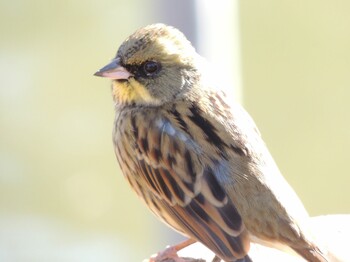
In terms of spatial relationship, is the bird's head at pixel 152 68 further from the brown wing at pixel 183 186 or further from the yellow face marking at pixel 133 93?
the brown wing at pixel 183 186

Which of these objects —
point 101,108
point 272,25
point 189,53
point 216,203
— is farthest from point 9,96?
point 216,203

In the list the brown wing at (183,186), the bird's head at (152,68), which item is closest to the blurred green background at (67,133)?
the bird's head at (152,68)

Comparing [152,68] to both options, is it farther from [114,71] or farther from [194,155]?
[194,155]

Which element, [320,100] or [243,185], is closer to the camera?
[243,185]

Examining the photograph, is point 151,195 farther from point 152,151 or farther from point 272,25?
point 272,25

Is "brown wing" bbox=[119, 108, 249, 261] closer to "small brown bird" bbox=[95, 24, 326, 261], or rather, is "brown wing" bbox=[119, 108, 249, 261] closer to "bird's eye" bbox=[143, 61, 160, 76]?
"small brown bird" bbox=[95, 24, 326, 261]

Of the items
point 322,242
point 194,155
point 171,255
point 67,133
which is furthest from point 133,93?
point 67,133
